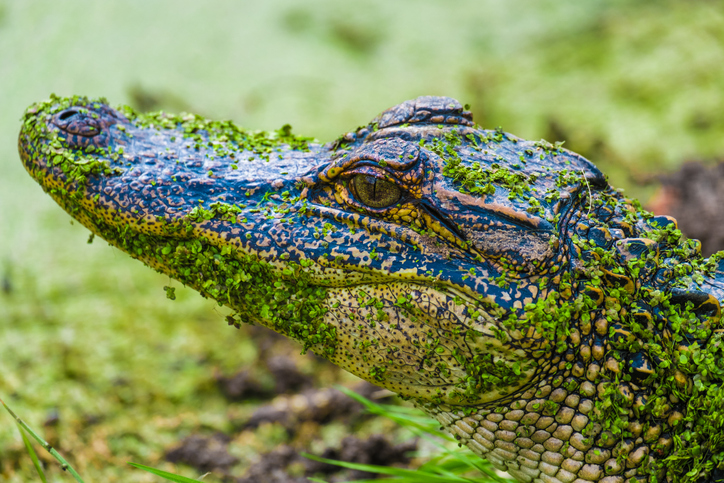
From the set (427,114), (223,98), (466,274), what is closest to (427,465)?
(466,274)

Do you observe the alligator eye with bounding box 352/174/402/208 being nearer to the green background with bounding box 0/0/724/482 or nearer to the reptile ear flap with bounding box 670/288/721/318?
the reptile ear flap with bounding box 670/288/721/318

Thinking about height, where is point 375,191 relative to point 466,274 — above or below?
above

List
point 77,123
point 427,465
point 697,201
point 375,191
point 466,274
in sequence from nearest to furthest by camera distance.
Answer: point 466,274 → point 375,191 → point 77,123 → point 427,465 → point 697,201

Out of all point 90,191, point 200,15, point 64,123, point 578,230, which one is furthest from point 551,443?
point 200,15

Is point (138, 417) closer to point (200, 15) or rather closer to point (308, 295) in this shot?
point (308, 295)

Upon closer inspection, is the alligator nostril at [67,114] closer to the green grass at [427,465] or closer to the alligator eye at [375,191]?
the alligator eye at [375,191]

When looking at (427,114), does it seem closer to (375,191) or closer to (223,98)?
(375,191)

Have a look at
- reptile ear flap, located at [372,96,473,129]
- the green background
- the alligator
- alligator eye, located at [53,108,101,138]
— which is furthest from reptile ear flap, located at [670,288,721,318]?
the green background
